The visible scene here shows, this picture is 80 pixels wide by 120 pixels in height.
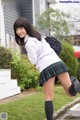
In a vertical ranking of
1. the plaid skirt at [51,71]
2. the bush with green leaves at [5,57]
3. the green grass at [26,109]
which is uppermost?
the plaid skirt at [51,71]

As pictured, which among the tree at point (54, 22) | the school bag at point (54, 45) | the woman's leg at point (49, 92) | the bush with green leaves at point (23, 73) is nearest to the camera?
the woman's leg at point (49, 92)

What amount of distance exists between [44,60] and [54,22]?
21665mm

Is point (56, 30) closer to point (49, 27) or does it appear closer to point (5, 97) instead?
point (49, 27)

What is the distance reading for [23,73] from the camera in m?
14.2

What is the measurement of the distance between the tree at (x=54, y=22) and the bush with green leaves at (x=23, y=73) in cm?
1155

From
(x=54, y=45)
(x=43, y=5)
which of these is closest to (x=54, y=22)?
(x=43, y=5)

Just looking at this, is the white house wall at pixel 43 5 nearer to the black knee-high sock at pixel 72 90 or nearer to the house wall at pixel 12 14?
the house wall at pixel 12 14

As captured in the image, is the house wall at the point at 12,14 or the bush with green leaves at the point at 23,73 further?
the house wall at the point at 12,14

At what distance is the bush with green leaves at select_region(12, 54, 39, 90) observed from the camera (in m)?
13.9

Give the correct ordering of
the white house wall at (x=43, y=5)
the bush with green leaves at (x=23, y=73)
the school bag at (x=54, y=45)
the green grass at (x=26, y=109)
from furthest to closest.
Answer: the white house wall at (x=43, y=5)
the bush with green leaves at (x=23, y=73)
the green grass at (x=26, y=109)
the school bag at (x=54, y=45)

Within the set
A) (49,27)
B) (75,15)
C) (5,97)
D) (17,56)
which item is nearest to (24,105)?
(5,97)

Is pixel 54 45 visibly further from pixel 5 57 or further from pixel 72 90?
pixel 5 57

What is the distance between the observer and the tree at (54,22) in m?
26.2

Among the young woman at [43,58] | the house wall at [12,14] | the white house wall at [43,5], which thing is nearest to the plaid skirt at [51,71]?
the young woman at [43,58]
